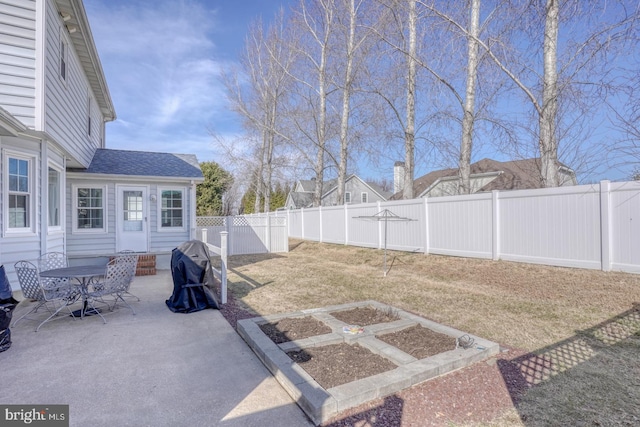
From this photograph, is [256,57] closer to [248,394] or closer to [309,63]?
[309,63]

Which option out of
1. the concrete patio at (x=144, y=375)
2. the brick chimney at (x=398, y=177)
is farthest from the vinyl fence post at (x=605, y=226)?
the brick chimney at (x=398, y=177)

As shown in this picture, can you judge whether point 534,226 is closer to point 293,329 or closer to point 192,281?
point 293,329

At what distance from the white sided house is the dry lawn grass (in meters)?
2.78

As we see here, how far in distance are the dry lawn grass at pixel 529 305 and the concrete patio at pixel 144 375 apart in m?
1.41

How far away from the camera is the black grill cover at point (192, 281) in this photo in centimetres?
510

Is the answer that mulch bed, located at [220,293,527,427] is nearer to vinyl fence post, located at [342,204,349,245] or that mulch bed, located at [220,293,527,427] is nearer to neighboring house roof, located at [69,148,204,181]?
neighboring house roof, located at [69,148,204,181]

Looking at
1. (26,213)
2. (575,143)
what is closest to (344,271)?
(26,213)

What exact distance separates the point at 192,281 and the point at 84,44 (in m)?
6.85

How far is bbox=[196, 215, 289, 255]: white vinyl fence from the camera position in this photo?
508 inches

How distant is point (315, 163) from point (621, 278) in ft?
43.5

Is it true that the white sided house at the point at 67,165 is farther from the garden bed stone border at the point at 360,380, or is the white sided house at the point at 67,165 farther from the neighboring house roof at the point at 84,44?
the garden bed stone border at the point at 360,380

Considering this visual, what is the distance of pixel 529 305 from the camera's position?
5215 mm

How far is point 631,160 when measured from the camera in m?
6.34

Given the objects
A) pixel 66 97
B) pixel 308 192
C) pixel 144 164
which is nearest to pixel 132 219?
pixel 144 164
